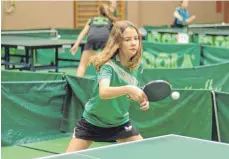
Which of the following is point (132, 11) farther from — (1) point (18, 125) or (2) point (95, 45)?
(1) point (18, 125)

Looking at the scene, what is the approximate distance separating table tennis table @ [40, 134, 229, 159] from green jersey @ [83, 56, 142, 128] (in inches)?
14.0

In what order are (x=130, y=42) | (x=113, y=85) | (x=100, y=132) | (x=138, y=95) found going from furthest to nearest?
1. (x=100, y=132)
2. (x=113, y=85)
3. (x=130, y=42)
4. (x=138, y=95)

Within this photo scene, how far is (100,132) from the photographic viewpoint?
4.06m

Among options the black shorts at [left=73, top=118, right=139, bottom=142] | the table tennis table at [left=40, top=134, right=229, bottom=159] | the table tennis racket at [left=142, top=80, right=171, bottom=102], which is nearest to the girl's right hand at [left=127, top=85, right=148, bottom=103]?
the table tennis racket at [left=142, top=80, right=171, bottom=102]

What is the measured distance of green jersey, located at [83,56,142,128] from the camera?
12.9ft

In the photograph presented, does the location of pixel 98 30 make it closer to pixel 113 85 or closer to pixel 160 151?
pixel 113 85

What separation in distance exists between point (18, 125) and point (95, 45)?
3159 mm

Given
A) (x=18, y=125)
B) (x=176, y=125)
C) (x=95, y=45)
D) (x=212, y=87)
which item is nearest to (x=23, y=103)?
(x=18, y=125)

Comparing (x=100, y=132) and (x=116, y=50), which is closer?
(x=116, y=50)

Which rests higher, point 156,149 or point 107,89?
point 107,89

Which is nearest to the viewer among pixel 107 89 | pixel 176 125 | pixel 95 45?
pixel 107 89

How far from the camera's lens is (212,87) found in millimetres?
7758

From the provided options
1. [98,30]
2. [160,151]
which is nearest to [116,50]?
[160,151]

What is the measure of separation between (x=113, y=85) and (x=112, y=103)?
12 cm
